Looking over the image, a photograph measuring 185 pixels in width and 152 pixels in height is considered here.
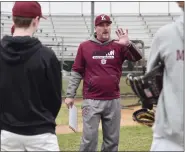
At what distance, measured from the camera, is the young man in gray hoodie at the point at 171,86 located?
276 cm

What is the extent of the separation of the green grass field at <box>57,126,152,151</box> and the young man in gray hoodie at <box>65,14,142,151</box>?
1.64m

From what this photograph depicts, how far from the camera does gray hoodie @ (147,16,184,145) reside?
9.04 ft

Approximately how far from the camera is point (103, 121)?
212 inches

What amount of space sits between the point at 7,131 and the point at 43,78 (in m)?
0.44

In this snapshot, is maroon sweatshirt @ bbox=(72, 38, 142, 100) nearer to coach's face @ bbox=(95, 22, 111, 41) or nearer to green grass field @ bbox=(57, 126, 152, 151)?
coach's face @ bbox=(95, 22, 111, 41)

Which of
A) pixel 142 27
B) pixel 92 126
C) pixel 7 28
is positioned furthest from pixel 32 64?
pixel 142 27

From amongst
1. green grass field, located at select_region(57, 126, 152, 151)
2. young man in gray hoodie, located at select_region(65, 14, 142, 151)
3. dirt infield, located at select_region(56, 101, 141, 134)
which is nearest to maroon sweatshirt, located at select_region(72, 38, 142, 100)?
young man in gray hoodie, located at select_region(65, 14, 142, 151)

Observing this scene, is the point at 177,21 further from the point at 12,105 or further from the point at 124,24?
the point at 124,24

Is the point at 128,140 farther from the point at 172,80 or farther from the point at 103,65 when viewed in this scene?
the point at 172,80

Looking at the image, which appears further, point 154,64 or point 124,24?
point 124,24

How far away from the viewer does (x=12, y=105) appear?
2.98m

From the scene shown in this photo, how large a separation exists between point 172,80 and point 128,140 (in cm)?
500

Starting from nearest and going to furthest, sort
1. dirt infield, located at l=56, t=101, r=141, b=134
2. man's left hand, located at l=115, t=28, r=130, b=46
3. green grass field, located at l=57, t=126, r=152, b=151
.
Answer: man's left hand, located at l=115, t=28, r=130, b=46 < green grass field, located at l=57, t=126, r=152, b=151 < dirt infield, located at l=56, t=101, r=141, b=134

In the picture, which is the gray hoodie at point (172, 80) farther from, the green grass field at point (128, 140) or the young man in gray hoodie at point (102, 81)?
the green grass field at point (128, 140)
